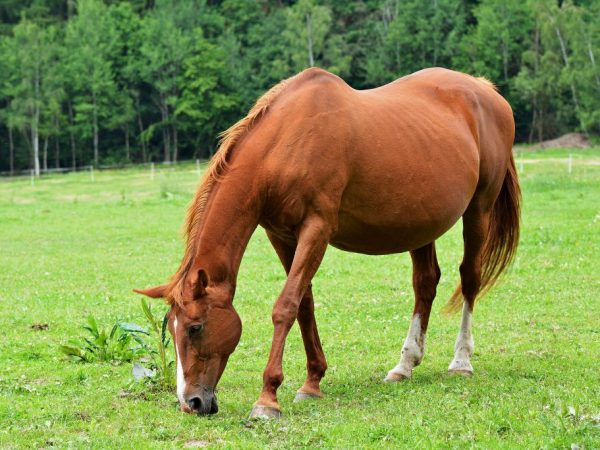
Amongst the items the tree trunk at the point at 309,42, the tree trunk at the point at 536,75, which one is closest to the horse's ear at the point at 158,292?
the tree trunk at the point at 536,75

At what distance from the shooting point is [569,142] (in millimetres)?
63688

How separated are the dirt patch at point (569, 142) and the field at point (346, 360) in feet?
153

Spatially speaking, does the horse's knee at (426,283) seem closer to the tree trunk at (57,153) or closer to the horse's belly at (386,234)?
the horse's belly at (386,234)

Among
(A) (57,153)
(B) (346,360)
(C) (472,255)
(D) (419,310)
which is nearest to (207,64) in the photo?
(A) (57,153)

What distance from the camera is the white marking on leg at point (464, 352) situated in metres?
7.15

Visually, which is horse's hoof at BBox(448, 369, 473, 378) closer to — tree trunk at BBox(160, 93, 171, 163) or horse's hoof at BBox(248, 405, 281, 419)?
horse's hoof at BBox(248, 405, 281, 419)

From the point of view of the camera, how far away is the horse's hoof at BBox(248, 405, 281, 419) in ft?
18.2

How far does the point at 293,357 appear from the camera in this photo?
26.6ft

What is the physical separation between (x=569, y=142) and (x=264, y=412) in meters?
62.4

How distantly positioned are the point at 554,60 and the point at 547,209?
51.1 meters

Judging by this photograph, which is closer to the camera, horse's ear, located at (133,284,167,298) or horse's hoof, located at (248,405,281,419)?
horse's hoof, located at (248,405,281,419)

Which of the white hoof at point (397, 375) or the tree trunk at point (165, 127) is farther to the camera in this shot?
the tree trunk at point (165, 127)

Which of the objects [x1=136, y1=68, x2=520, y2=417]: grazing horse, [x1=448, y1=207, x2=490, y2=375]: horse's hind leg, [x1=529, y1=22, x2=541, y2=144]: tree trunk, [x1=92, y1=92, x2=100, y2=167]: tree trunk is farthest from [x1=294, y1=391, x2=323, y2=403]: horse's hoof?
[x1=92, y1=92, x2=100, y2=167]: tree trunk

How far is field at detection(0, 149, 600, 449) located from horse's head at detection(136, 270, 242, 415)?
6.8 inches
